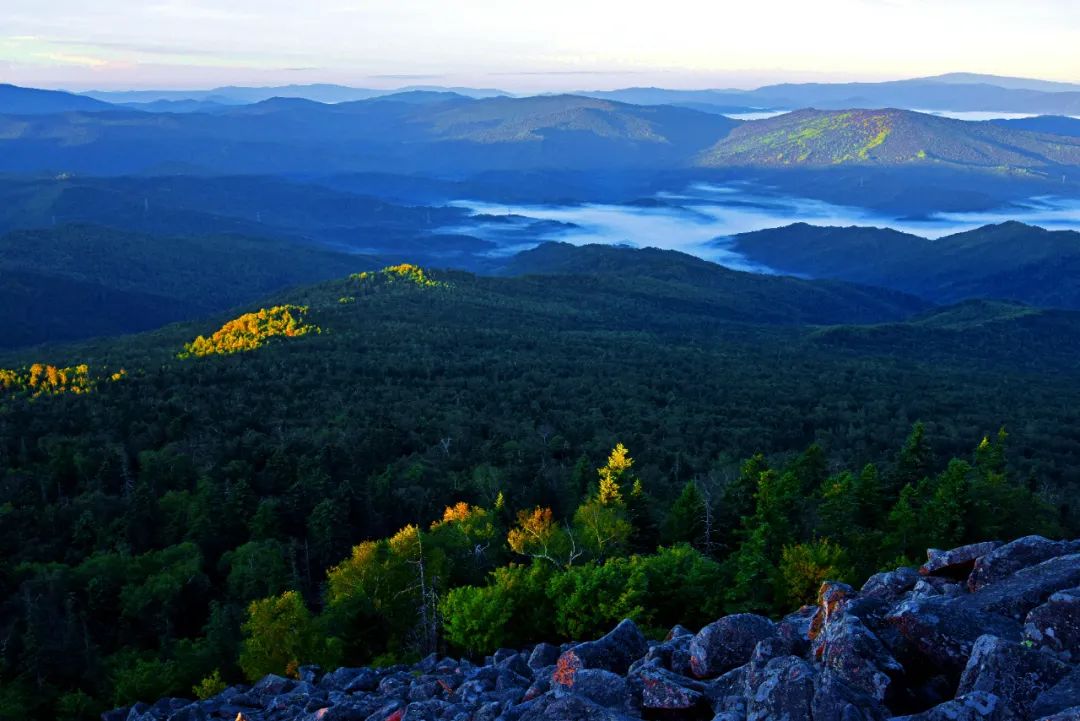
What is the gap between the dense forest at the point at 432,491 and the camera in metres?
40.9

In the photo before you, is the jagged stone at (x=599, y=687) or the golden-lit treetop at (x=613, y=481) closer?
the jagged stone at (x=599, y=687)

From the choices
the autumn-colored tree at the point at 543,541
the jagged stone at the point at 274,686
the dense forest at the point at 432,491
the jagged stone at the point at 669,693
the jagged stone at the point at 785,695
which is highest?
the jagged stone at the point at 785,695

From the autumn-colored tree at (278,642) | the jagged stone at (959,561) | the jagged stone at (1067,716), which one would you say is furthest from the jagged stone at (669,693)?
the autumn-colored tree at (278,642)

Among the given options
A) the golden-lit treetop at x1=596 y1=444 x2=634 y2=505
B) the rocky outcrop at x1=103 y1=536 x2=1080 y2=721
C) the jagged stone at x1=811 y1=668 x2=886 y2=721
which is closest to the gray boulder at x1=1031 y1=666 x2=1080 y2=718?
the rocky outcrop at x1=103 y1=536 x2=1080 y2=721

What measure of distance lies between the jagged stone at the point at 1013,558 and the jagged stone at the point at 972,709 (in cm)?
932

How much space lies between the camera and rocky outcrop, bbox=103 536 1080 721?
1889 cm

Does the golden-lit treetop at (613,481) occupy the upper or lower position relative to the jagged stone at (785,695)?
lower

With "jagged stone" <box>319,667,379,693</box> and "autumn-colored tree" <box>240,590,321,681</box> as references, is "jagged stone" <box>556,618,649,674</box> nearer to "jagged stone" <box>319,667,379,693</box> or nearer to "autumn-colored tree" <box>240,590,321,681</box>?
"jagged stone" <box>319,667,379,693</box>

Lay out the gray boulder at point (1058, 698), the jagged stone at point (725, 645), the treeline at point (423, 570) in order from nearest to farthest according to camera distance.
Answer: the gray boulder at point (1058, 698), the jagged stone at point (725, 645), the treeline at point (423, 570)

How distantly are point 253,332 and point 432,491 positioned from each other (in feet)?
260

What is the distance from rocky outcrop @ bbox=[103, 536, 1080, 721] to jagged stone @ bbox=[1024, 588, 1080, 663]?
3cm

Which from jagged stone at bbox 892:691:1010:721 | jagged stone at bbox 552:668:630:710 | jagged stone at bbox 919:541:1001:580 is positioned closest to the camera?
jagged stone at bbox 892:691:1010:721

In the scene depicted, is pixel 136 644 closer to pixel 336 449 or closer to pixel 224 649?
pixel 224 649

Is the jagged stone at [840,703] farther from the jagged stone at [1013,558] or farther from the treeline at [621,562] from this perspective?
the treeline at [621,562]
